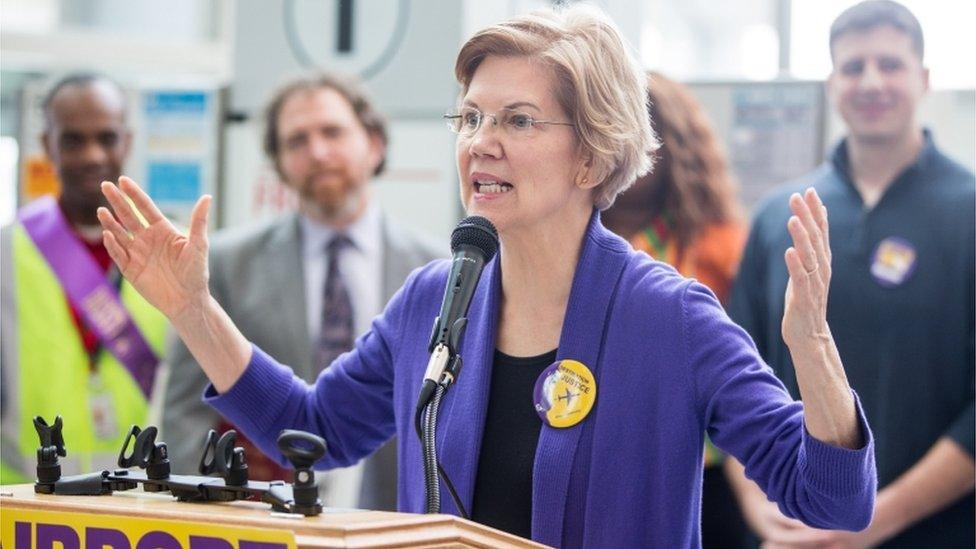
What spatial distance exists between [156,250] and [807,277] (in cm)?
89

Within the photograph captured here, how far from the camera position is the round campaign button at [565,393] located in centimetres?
176

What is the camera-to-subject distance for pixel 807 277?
1.58 meters

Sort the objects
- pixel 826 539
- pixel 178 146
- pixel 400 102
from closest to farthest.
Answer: pixel 826 539 → pixel 400 102 → pixel 178 146

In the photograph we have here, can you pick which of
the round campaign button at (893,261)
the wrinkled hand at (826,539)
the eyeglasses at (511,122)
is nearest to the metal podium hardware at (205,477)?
the eyeglasses at (511,122)

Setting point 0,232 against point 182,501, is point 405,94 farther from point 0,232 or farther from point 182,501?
point 182,501

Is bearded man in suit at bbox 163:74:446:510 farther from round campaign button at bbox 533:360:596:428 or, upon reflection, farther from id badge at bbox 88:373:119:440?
round campaign button at bbox 533:360:596:428

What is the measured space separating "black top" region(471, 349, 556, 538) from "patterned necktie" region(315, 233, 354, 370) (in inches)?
52.9

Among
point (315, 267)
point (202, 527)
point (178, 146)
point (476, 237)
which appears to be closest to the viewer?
point (202, 527)

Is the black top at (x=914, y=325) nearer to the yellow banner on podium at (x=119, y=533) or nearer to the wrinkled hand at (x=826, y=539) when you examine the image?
the wrinkled hand at (x=826, y=539)

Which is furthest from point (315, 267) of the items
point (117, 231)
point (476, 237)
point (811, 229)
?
point (811, 229)

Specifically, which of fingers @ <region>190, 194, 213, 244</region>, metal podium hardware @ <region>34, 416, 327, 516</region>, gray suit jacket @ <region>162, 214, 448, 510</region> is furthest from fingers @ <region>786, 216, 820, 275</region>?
gray suit jacket @ <region>162, 214, 448, 510</region>

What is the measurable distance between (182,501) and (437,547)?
1.07 feet

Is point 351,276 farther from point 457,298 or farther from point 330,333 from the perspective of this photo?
point 457,298

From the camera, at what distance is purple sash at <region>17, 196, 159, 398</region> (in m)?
3.37
